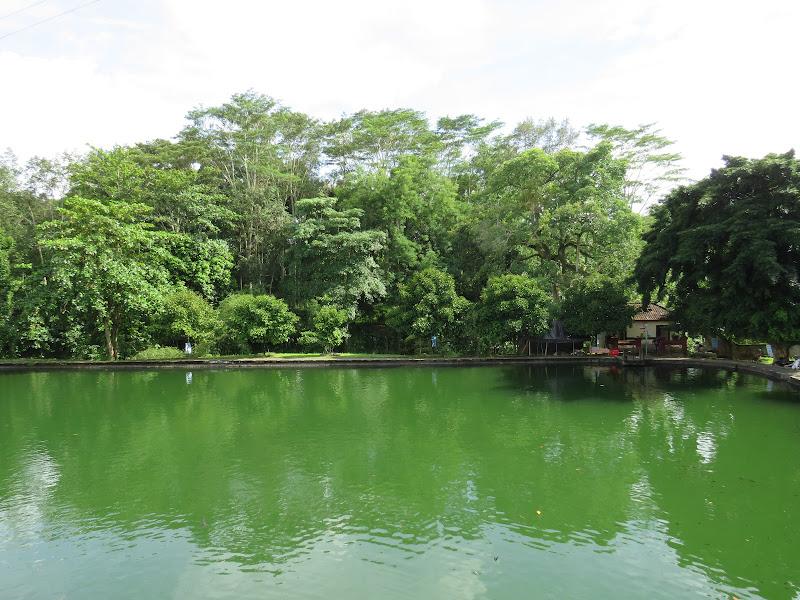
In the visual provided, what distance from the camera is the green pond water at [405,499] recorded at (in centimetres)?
476

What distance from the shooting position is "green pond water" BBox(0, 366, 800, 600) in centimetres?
476

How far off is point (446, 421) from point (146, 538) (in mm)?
6700

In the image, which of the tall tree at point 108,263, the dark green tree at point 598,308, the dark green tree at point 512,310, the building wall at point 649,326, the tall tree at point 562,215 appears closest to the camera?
the tall tree at point 108,263

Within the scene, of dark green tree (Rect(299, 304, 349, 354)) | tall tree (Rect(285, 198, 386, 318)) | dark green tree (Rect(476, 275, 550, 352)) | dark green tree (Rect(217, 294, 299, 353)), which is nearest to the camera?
dark green tree (Rect(476, 275, 550, 352))

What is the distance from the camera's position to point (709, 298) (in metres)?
17.0

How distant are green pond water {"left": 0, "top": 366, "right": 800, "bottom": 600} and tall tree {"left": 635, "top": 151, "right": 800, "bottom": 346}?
4410mm

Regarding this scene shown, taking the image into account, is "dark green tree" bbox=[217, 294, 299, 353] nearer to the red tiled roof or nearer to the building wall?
the red tiled roof

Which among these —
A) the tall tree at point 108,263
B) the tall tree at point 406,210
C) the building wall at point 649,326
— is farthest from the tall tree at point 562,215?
the tall tree at point 108,263

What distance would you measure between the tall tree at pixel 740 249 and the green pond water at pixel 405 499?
14.5 ft

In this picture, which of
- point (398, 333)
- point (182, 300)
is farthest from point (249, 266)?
point (398, 333)

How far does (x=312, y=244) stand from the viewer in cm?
2358

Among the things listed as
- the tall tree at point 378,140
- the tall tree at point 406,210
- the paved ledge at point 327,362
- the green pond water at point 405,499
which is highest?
the tall tree at point 378,140

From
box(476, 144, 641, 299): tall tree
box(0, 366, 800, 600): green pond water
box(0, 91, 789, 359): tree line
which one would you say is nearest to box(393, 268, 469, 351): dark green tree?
box(0, 91, 789, 359): tree line

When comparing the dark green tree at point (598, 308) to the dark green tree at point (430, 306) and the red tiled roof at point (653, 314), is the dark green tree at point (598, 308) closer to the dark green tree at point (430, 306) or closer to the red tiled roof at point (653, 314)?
the red tiled roof at point (653, 314)
